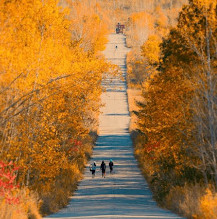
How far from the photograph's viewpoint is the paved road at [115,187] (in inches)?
794

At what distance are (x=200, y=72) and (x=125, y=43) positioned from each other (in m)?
106

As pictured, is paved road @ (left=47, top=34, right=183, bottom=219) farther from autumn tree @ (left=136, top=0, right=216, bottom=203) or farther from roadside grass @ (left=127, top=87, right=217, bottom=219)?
autumn tree @ (left=136, top=0, right=216, bottom=203)

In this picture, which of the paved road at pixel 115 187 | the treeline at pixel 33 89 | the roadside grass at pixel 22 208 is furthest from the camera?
the paved road at pixel 115 187

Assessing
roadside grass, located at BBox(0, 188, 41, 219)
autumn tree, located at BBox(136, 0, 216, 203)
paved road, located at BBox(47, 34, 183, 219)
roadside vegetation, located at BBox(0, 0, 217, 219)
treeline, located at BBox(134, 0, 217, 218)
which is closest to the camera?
roadside grass, located at BBox(0, 188, 41, 219)

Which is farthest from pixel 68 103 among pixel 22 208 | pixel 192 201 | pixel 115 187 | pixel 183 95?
pixel 22 208

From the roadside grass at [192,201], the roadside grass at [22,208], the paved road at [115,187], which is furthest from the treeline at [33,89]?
the roadside grass at [192,201]

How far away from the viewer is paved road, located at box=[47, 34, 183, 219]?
2017cm

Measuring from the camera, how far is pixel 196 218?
55.2ft

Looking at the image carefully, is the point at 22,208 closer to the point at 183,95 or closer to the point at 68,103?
the point at 183,95

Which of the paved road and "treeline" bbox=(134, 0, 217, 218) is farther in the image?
"treeline" bbox=(134, 0, 217, 218)

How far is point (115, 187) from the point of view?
30641mm

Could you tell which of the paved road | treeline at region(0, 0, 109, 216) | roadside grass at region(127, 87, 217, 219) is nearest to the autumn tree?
roadside grass at region(127, 87, 217, 219)

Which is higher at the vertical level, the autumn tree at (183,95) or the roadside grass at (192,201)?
the autumn tree at (183,95)

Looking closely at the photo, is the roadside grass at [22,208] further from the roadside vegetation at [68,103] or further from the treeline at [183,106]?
the treeline at [183,106]
